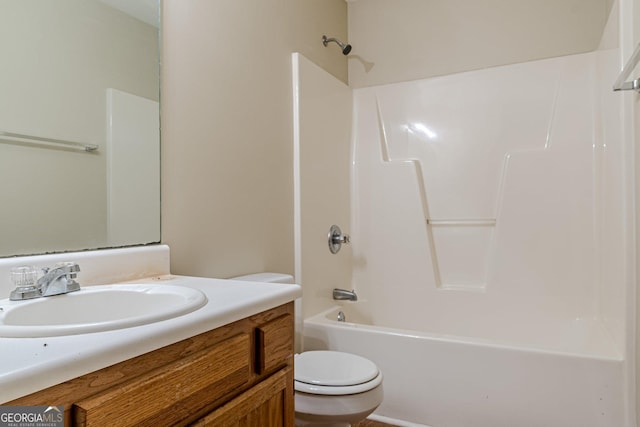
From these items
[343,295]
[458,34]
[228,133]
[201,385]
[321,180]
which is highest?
[458,34]

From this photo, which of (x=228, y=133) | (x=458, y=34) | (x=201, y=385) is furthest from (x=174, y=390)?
(x=458, y=34)

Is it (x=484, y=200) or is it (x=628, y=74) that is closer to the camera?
(x=628, y=74)

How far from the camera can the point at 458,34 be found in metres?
2.50

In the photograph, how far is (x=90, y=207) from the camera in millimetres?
1174

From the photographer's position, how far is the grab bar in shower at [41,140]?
1.00 meters

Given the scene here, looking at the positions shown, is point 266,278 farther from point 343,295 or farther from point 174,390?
point 174,390

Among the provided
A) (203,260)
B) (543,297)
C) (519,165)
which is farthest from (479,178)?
(203,260)

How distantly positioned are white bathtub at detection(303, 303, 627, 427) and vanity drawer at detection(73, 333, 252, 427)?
114 centimetres

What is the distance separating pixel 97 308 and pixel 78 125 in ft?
1.72

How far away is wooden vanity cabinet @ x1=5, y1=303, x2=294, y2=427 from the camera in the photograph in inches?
22.9

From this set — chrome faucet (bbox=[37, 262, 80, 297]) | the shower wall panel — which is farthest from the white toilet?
the shower wall panel

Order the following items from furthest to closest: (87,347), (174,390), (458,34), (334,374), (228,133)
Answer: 1. (458,34)
2. (228,133)
3. (334,374)
4. (174,390)
5. (87,347)

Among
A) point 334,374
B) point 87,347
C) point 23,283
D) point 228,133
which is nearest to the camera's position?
point 87,347

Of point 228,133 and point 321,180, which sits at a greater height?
point 228,133
